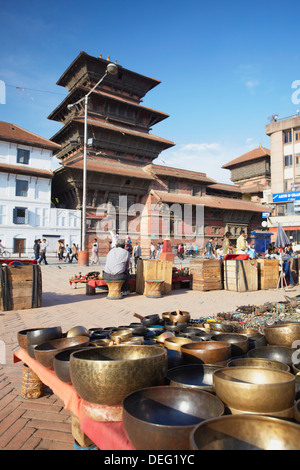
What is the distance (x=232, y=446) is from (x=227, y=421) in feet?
0.26

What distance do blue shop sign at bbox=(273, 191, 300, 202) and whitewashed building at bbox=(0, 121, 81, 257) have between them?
23303 mm

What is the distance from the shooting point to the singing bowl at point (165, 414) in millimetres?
1124

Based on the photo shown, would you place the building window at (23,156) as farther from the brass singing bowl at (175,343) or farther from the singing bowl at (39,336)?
A: the brass singing bowl at (175,343)

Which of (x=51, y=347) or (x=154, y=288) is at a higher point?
(x=51, y=347)

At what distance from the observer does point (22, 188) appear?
88.0ft

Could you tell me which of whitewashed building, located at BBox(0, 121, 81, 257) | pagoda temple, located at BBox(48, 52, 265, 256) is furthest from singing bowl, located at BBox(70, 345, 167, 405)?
whitewashed building, located at BBox(0, 121, 81, 257)

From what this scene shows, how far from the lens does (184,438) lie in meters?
1.12

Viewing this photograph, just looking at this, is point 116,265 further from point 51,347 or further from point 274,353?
point 274,353

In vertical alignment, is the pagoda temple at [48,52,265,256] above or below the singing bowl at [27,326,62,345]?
above

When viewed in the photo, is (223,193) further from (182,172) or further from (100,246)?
(100,246)

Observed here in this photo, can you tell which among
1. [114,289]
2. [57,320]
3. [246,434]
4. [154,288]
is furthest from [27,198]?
[246,434]

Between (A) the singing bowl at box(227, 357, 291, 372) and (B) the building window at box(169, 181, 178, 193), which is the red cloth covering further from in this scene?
(B) the building window at box(169, 181, 178, 193)

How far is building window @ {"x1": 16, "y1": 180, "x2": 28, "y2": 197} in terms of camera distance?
2650 cm

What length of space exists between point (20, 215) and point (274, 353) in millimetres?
27583
